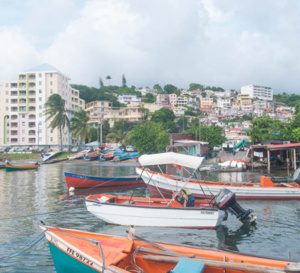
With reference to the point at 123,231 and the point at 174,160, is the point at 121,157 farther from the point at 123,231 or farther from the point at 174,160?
the point at 123,231

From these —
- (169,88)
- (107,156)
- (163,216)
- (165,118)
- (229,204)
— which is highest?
(169,88)

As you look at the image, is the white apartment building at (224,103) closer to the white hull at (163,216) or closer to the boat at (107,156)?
the boat at (107,156)

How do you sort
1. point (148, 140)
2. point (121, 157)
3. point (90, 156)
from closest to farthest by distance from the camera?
point (148, 140), point (121, 157), point (90, 156)

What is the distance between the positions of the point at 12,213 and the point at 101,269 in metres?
11.8

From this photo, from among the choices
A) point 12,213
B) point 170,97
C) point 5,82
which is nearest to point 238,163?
point 12,213

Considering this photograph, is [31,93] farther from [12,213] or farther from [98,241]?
[98,241]

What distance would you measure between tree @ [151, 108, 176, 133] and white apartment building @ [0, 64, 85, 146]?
94.3 ft

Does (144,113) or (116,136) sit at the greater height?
(144,113)

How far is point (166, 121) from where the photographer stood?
97.0m

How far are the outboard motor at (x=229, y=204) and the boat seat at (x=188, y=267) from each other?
6.42 meters

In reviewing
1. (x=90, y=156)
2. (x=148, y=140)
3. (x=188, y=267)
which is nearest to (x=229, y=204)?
(x=188, y=267)

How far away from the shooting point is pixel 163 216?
1219 cm

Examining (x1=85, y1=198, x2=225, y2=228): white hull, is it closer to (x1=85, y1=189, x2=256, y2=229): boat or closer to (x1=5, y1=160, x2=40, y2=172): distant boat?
(x1=85, y1=189, x2=256, y2=229): boat

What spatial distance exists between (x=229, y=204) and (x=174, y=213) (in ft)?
8.16
